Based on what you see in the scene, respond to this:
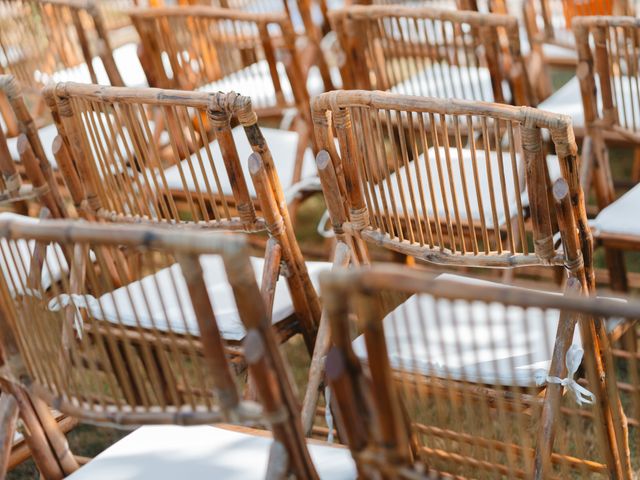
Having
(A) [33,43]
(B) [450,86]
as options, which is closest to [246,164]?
(B) [450,86]

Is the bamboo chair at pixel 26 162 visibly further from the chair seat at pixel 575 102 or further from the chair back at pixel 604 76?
the chair seat at pixel 575 102

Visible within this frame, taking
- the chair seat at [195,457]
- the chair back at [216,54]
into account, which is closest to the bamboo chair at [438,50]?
the chair back at [216,54]

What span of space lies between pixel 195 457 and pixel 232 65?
84.9 inches

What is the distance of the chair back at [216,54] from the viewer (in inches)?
130

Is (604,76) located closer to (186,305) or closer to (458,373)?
(458,373)

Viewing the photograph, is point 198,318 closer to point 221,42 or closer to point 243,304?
point 243,304

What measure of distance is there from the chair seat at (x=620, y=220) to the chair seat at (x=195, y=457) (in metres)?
1.13

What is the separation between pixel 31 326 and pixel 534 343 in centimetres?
100

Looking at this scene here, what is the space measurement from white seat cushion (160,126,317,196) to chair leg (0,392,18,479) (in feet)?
3.99

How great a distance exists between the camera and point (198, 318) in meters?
1.40

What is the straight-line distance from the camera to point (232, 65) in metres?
3.71

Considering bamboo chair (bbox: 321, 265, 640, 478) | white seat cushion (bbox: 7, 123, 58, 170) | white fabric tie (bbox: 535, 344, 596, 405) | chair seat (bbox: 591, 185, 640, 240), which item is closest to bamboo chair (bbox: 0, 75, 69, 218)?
bamboo chair (bbox: 321, 265, 640, 478)

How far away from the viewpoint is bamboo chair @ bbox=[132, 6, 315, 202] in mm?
3277

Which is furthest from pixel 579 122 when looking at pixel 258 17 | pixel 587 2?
pixel 258 17
